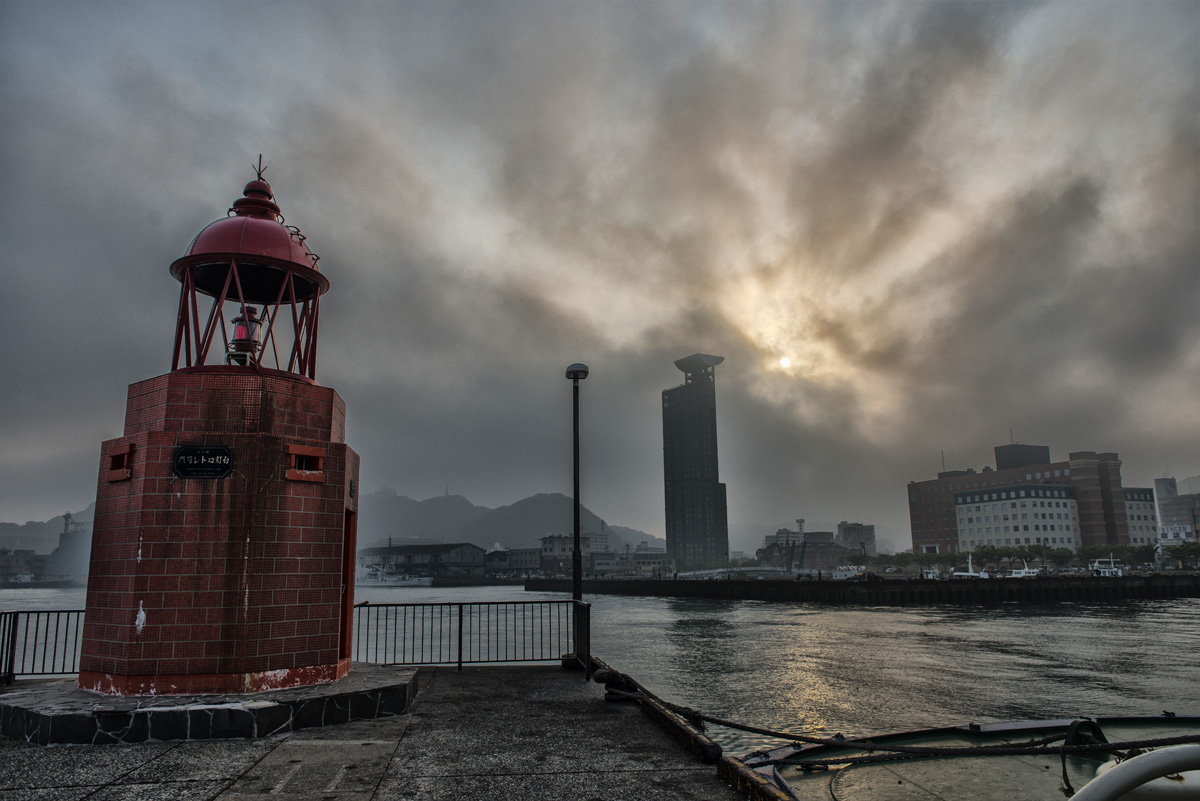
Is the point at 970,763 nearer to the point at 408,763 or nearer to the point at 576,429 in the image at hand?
the point at 408,763

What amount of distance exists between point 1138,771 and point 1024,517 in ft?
611

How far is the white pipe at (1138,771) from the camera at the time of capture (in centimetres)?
242

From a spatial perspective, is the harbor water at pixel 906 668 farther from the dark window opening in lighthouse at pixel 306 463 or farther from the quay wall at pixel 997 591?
the quay wall at pixel 997 591

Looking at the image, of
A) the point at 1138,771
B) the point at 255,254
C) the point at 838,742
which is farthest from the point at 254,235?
the point at 1138,771

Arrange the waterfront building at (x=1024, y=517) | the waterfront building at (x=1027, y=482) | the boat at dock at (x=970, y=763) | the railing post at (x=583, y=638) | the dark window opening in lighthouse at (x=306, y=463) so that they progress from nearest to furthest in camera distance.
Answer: the boat at dock at (x=970, y=763)
the dark window opening in lighthouse at (x=306, y=463)
the railing post at (x=583, y=638)
the waterfront building at (x=1024, y=517)
the waterfront building at (x=1027, y=482)

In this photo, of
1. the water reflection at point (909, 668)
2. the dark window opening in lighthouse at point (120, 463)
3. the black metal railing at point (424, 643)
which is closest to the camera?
the dark window opening in lighthouse at point (120, 463)

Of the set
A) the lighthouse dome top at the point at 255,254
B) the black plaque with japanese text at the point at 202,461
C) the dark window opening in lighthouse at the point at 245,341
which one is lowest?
the black plaque with japanese text at the point at 202,461

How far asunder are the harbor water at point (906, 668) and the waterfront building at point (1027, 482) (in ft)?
416

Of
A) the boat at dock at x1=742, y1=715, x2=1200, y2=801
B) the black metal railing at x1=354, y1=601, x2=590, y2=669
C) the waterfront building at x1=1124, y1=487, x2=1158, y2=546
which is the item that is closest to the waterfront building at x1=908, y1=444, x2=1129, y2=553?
the waterfront building at x1=1124, y1=487, x2=1158, y2=546

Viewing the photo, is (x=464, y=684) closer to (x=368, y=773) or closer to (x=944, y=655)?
(x=368, y=773)

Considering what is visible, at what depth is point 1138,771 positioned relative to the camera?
2418 millimetres

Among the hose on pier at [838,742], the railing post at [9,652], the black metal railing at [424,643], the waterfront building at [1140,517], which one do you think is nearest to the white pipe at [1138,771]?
the hose on pier at [838,742]

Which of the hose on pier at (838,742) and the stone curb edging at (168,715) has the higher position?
the stone curb edging at (168,715)

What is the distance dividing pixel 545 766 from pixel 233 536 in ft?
16.0
